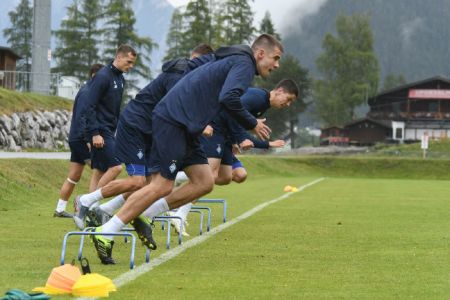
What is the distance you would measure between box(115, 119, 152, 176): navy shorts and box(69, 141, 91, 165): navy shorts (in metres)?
3.70

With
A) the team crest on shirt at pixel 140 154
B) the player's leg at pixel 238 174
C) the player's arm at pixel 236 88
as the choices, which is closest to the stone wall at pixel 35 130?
the player's leg at pixel 238 174

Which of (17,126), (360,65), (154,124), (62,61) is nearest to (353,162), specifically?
(17,126)

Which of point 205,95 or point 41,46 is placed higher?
point 41,46

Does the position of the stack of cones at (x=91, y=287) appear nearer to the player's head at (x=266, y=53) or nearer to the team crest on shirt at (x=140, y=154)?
the player's head at (x=266, y=53)

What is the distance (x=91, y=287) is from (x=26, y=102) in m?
31.9

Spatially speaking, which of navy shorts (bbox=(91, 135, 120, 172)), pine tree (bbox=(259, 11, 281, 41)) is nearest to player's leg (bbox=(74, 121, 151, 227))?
navy shorts (bbox=(91, 135, 120, 172))

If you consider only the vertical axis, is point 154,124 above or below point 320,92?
below

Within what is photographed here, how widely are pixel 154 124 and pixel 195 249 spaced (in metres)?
2.07

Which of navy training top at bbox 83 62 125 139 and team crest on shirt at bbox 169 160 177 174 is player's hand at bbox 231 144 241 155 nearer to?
navy training top at bbox 83 62 125 139

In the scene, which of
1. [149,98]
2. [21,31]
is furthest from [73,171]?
[21,31]

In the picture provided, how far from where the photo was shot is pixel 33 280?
7.53 meters

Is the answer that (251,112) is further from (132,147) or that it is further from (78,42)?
(78,42)

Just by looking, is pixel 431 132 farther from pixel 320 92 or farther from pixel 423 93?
pixel 320 92

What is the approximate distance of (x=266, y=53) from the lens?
28.0 ft
